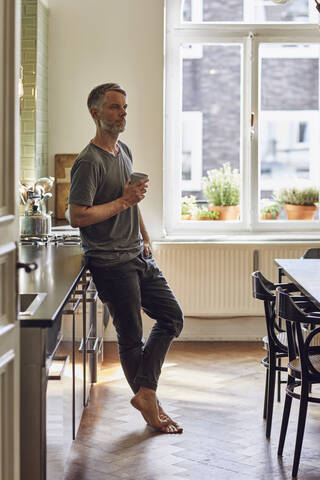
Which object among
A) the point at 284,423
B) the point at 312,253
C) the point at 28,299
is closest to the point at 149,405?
the point at 284,423

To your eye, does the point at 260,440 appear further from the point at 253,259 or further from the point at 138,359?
the point at 253,259

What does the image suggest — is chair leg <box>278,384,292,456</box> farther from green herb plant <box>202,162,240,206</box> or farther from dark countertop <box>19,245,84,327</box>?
green herb plant <box>202,162,240,206</box>

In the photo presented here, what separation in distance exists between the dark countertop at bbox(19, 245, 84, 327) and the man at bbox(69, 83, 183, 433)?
7.9 inches

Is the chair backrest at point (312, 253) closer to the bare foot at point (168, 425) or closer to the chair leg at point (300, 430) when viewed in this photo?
the bare foot at point (168, 425)

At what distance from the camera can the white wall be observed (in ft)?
20.3

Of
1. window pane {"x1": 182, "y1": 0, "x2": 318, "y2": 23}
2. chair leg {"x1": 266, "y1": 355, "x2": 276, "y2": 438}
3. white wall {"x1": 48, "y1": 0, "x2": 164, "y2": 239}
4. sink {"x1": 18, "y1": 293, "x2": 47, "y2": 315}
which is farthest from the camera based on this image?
window pane {"x1": 182, "y1": 0, "x2": 318, "y2": 23}

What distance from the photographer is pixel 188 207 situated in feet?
21.7

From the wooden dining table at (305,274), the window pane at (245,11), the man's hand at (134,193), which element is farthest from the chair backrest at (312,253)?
→ the window pane at (245,11)

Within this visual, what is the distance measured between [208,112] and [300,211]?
1162 millimetres

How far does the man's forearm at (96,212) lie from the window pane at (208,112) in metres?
2.87

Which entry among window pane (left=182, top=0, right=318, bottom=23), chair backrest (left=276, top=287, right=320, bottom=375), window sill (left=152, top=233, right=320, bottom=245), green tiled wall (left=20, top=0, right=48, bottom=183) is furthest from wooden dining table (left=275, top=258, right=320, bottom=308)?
window pane (left=182, top=0, right=318, bottom=23)

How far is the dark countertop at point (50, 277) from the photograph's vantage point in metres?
2.54

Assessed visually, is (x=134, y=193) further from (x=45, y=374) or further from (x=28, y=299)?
(x=45, y=374)

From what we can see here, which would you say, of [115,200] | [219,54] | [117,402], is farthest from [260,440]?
[219,54]
